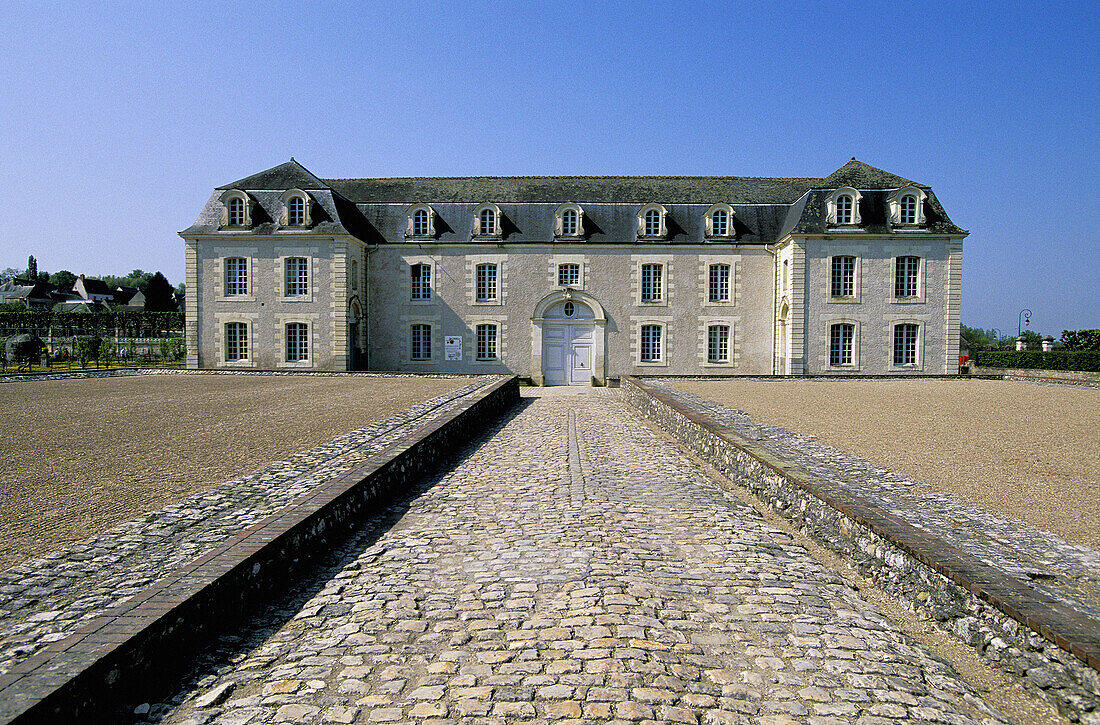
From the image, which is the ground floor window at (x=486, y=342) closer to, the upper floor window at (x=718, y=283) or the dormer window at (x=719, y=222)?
the upper floor window at (x=718, y=283)

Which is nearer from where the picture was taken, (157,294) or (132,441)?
(132,441)

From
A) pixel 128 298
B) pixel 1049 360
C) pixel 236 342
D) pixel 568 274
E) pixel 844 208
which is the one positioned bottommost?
pixel 1049 360

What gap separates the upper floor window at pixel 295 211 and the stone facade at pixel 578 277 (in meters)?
0.08

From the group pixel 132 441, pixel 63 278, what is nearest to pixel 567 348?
pixel 132 441

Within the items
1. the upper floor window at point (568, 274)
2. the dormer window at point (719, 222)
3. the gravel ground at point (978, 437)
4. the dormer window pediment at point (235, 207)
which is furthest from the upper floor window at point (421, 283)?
the gravel ground at point (978, 437)

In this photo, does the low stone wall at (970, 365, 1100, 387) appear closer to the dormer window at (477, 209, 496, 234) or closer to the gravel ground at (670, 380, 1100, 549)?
the gravel ground at (670, 380, 1100, 549)

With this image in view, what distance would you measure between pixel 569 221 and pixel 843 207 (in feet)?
35.0

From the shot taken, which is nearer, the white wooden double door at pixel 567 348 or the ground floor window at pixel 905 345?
the ground floor window at pixel 905 345

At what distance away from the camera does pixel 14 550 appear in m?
3.98

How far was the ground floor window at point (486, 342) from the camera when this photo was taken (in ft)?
86.6

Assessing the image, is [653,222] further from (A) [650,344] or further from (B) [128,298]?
(B) [128,298]

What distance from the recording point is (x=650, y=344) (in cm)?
2623

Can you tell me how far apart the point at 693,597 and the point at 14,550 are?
168 inches

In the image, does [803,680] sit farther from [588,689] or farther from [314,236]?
[314,236]
